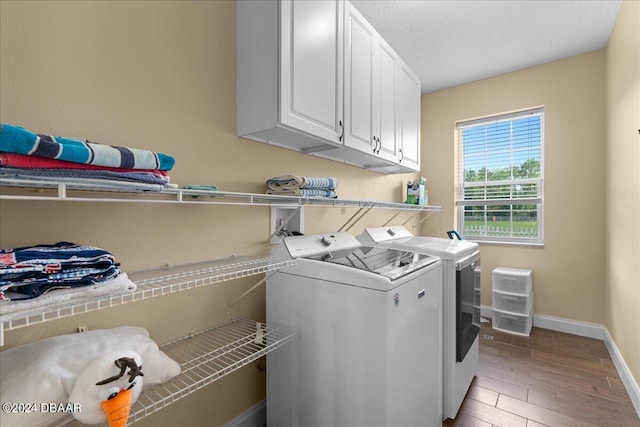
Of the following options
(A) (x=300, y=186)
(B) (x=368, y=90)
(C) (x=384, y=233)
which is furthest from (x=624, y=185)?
(A) (x=300, y=186)

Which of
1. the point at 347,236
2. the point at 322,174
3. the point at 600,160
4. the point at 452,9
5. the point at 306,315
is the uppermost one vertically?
the point at 452,9

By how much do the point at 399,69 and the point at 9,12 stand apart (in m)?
2.30

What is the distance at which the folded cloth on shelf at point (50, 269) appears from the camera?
70cm

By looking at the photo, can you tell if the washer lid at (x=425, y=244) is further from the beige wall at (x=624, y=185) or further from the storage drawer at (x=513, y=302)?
the storage drawer at (x=513, y=302)

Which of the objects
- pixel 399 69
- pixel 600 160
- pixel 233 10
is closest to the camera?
pixel 233 10

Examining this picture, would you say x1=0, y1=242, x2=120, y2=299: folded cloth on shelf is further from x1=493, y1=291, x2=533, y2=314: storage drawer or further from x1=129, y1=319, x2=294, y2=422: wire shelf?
x1=493, y1=291, x2=533, y2=314: storage drawer

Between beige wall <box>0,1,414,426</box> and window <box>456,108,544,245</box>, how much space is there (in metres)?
2.75

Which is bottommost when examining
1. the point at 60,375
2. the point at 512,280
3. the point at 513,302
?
the point at 513,302

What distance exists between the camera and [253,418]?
169 cm

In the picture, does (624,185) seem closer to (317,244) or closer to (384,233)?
(384,233)

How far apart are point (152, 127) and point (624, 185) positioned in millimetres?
3135

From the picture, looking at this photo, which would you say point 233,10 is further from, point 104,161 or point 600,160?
point 600,160

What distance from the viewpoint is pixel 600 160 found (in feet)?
9.31

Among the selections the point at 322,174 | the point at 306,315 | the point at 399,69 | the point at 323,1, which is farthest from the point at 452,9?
the point at 306,315
